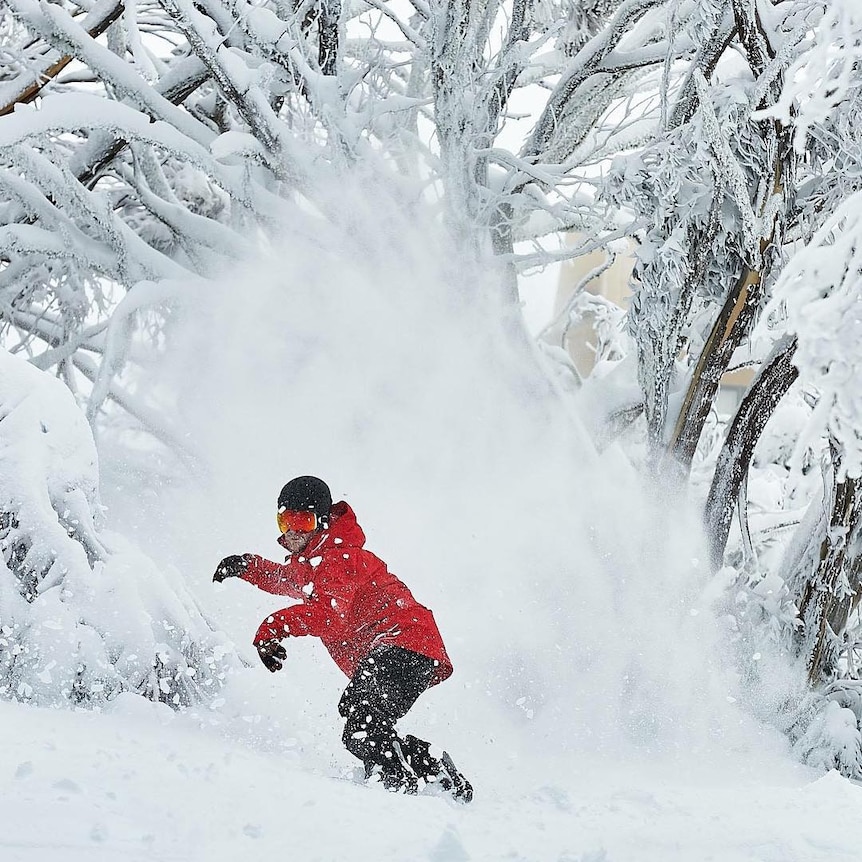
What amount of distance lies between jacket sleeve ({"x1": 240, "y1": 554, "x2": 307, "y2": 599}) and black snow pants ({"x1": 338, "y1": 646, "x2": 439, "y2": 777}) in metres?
0.41

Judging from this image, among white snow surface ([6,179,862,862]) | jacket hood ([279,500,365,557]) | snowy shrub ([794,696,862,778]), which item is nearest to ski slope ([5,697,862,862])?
white snow surface ([6,179,862,862])

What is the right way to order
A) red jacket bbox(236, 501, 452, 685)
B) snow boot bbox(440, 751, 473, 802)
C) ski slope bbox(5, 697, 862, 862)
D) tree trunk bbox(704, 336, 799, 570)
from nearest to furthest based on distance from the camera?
ski slope bbox(5, 697, 862, 862), snow boot bbox(440, 751, 473, 802), red jacket bbox(236, 501, 452, 685), tree trunk bbox(704, 336, 799, 570)

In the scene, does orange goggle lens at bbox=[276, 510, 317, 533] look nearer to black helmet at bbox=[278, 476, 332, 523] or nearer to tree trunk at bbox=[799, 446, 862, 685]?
black helmet at bbox=[278, 476, 332, 523]

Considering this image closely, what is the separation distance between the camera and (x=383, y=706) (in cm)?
352

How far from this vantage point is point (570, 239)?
85.5 ft

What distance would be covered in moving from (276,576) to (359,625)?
0.39 meters

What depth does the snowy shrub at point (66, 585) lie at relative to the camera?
3643 millimetres

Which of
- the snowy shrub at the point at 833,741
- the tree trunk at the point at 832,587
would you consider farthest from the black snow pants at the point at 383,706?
the tree trunk at the point at 832,587

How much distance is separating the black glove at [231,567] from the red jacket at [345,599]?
0.13 feet

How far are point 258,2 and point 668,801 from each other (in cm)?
722

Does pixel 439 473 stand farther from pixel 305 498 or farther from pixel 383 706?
pixel 383 706

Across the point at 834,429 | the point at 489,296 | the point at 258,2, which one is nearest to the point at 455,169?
the point at 489,296

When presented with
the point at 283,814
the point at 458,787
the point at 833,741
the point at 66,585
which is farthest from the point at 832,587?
the point at 66,585

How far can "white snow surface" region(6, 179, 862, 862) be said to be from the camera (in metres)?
4.25
